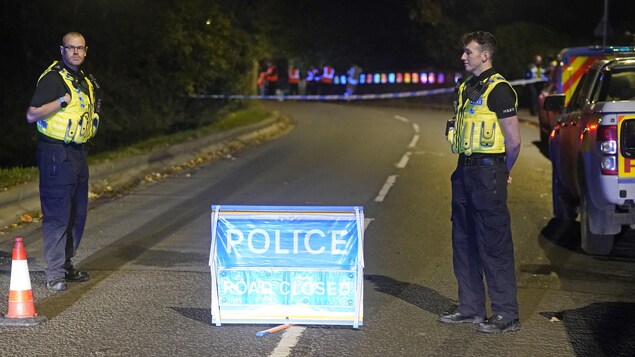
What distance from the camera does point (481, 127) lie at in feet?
21.2

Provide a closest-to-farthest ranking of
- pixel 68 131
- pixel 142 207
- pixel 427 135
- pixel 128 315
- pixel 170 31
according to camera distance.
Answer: pixel 128 315
pixel 68 131
pixel 142 207
pixel 427 135
pixel 170 31

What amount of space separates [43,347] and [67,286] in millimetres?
1704

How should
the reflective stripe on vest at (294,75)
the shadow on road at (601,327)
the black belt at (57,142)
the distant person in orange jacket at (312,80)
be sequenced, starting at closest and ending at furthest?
the shadow on road at (601,327) → the black belt at (57,142) → the reflective stripe on vest at (294,75) → the distant person in orange jacket at (312,80)

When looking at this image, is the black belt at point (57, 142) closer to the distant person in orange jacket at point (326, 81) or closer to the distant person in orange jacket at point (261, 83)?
the distant person in orange jacket at point (261, 83)

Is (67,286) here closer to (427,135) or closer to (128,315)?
(128,315)

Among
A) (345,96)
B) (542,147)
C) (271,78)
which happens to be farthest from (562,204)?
(345,96)

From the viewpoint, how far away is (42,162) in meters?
7.57

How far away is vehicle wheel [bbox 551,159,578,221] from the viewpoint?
10664mm

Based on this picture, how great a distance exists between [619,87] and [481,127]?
13.8 ft

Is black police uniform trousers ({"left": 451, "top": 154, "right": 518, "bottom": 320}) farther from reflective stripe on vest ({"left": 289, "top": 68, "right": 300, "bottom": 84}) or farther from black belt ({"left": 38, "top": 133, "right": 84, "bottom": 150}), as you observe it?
reflective stripe on vest ({"left": 289, "top": 68, "right": 300, "bottom": 84})

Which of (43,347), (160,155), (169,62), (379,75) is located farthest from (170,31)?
(379,75)

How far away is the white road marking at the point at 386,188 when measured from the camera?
13086 millimetres

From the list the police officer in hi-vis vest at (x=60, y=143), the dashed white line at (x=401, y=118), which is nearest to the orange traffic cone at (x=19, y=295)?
the police officer in hi-vis vest at (x=60, y=143)

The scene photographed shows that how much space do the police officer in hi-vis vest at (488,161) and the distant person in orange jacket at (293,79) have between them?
3931cm
